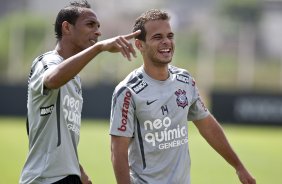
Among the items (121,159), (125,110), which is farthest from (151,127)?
(121,159)

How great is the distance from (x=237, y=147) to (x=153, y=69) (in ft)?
44.3

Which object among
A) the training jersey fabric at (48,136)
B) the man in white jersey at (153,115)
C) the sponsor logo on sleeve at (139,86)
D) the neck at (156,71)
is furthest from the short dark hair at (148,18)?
the training jersey fabric at (48,136)

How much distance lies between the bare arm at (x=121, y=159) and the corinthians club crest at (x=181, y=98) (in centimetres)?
56

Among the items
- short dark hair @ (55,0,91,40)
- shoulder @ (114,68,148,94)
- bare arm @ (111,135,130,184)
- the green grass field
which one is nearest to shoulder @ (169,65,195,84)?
shoulder @ (114,68,148,94)

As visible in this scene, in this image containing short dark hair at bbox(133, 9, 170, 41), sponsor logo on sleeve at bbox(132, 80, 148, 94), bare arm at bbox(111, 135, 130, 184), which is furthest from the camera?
short dark hair at bbox(133, 9, 170, 41)

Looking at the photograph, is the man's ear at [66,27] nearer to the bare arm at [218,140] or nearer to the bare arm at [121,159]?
the bare arm at [121,159]

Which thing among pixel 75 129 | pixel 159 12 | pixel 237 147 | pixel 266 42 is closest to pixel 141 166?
pixel 75 129

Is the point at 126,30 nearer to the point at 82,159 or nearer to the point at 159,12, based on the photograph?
the point at 82,159

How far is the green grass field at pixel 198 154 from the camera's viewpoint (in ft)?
45.1

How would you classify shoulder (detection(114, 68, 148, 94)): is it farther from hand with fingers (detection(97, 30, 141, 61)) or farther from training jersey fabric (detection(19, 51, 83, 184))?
hand with fingers (detection(97, 30, 141, 61))

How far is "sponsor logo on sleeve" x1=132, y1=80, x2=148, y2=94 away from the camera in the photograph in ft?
19.8

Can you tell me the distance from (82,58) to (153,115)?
3.46 ft

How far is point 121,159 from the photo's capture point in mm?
5820

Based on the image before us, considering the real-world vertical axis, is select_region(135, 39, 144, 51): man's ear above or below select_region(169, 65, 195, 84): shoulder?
above
